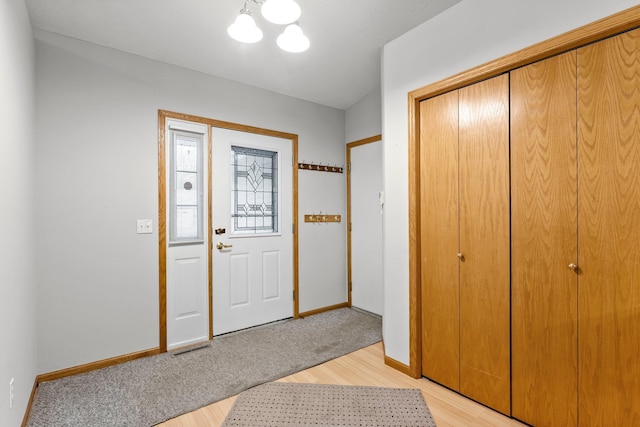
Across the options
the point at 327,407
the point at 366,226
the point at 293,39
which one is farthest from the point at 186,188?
the point at 327,407

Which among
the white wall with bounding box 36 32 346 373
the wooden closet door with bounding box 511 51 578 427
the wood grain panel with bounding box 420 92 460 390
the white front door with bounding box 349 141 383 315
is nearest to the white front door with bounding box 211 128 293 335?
the white wall with bounding box 36 32 346 373

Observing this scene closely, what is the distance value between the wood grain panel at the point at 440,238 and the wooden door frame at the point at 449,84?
0.14 feet

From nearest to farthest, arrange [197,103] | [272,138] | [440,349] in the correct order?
[440,349], [197,103], [272,138]

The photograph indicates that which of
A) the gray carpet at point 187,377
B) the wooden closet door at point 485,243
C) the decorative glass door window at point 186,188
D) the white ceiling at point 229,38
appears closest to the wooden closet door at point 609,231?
the wooden closet door at point 485,243

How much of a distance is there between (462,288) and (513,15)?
160 cm

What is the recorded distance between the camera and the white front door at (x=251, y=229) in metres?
3.06

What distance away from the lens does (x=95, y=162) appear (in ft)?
8.02

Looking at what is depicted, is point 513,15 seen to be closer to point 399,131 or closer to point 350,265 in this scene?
point 399,131

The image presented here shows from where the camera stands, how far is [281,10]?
1689 mm

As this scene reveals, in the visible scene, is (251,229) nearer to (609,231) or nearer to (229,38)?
(229,38)

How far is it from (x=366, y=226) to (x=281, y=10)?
8.19ft

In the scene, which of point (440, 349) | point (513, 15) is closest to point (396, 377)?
point (440, 349)

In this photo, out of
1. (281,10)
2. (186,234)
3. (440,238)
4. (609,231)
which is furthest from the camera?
(186,234)

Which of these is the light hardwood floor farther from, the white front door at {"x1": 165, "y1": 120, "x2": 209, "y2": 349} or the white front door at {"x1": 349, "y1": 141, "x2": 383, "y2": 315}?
the white front door at {"x1": 165, "y1": 120, "x2": 209, "y2": 349}
